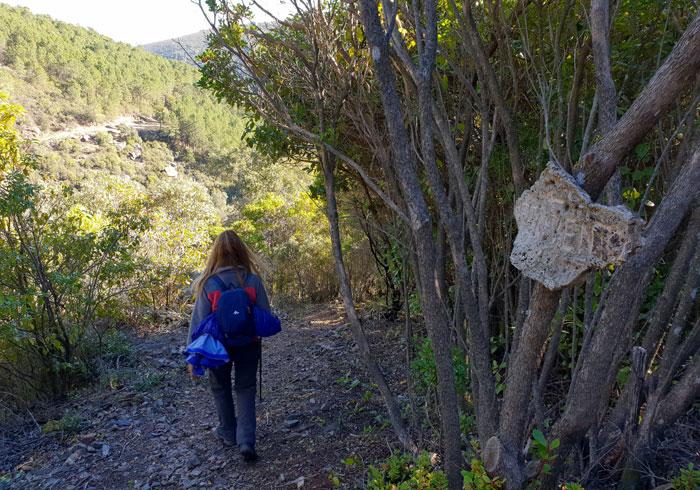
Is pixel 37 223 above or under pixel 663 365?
above

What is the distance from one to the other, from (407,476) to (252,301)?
1658mm

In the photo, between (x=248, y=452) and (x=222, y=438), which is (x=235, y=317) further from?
(x=222, y=438)

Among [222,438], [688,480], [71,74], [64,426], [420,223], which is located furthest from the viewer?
[71,74]

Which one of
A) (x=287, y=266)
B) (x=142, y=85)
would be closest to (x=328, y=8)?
(x=287, y=266)

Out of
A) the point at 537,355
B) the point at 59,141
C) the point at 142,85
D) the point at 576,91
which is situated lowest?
the point at 537,355

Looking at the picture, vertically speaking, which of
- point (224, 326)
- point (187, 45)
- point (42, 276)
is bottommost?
point (224, 326)

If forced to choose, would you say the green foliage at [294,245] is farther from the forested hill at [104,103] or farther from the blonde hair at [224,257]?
the forested hill at [104,103]

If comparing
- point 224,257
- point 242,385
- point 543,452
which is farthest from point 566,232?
point 242,385

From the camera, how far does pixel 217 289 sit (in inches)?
133

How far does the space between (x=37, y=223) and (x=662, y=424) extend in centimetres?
558

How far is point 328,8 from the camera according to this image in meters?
3.54

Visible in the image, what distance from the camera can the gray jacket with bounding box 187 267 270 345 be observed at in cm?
339

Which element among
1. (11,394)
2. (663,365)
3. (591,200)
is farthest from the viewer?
(11,394)

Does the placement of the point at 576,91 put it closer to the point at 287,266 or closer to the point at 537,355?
the point at 537,355
